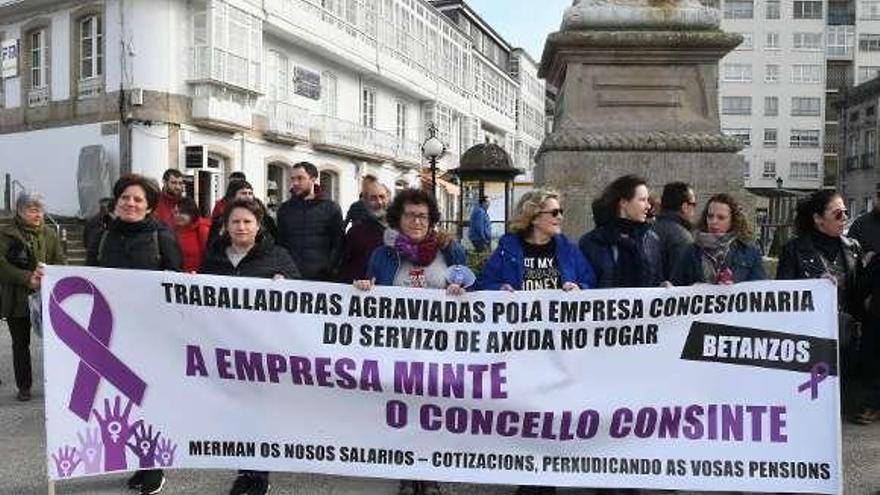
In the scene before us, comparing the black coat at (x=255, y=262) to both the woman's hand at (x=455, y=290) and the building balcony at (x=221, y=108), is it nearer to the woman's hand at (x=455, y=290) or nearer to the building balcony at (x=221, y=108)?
the woman's hand at (x=455, y=290)

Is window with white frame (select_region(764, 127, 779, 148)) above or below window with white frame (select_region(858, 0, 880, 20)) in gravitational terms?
below

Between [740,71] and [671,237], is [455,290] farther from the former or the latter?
[740,71]

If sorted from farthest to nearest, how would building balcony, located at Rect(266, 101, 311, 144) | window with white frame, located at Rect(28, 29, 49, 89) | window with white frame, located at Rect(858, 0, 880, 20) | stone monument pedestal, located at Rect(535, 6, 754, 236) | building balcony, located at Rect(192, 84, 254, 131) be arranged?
window with white frame, located at Rect(858, 0, 880, 20) → building balcony, located at Rect(266, 101, 311, 144) → window with white frame, located at Rect(28, 29, 49, 89) → building balcony, located at Rect(192, 84, 254, 131) → stone monument pedestal, located at Rect(535, 6, 754, 236)

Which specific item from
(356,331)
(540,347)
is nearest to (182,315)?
(356,331)

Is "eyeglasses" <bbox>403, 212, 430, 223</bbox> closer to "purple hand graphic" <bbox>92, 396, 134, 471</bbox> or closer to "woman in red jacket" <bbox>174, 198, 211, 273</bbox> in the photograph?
"purple hand graphic" <bbox>92, 396, 134, 471</bbox>

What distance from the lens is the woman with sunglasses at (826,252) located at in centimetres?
578

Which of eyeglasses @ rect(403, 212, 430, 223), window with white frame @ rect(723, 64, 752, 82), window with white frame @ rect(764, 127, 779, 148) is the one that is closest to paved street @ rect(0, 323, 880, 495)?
eyeglasses @ rect(403, 212, 430, 223)

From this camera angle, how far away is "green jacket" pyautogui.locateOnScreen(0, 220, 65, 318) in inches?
296

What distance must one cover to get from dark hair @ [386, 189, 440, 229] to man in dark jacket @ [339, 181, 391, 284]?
1558mm

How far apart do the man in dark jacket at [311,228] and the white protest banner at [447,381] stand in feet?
7.13

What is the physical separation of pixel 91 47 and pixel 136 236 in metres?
24.6

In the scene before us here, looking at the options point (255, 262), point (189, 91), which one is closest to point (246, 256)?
point (255, 262)

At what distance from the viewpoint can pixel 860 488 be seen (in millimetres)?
4910

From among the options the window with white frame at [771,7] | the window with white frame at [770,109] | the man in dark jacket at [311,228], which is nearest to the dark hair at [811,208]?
the man in dark jacket at [311,228]
